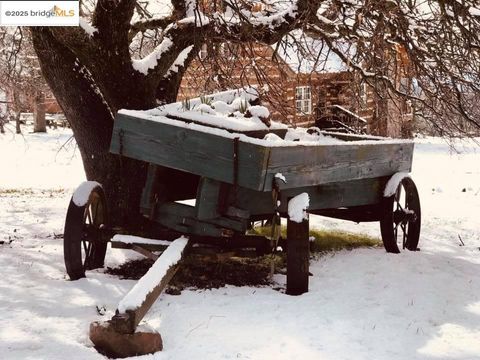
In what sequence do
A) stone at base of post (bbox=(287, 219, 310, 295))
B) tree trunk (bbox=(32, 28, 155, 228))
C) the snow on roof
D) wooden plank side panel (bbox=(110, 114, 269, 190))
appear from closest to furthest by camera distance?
wooden plank side panel (bbox=(110, 114, 269, 190)) → stone at base of post (bbox=(287, 219, 310, 295)) → tree trunk (bbox=(32, 28, 155, 228)) → the snow on roof

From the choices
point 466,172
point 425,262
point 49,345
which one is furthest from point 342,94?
point 49,345

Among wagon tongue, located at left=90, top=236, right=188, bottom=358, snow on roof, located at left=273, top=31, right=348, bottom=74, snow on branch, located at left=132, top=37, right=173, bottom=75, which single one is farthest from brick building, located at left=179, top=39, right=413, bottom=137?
wagon tongue, located at left=90, top=236, right=188, bottom=358

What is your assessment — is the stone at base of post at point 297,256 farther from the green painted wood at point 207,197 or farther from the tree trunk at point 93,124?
the tree trunk at point 93,124

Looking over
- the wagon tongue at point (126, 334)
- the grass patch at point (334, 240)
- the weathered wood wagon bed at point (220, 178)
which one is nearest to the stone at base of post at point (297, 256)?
the weathered wood wagon bed at point (220, 178)

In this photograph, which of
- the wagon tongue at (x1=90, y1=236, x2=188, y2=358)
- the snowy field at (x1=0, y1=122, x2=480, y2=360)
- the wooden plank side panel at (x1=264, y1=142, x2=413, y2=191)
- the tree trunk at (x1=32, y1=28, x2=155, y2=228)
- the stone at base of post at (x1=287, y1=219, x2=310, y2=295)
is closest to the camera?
the wagon tongue at (x1=90, y1=236, x2=188, y2=358)

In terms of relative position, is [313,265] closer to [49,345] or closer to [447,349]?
[447,349]

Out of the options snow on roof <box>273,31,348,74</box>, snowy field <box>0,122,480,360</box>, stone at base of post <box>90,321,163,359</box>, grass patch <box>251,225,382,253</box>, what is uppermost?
snow on roof <box>273,31,348,74</box>

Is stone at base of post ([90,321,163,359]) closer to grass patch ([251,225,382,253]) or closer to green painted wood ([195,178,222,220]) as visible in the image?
green painted wood ([195,178,222,220])

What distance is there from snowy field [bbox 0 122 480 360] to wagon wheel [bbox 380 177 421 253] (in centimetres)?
18

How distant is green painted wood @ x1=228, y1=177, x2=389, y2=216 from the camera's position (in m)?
4.12

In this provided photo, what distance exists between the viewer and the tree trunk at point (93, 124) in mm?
5676

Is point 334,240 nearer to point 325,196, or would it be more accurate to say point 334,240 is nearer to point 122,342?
point 325,196

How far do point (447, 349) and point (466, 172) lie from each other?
11.7 m

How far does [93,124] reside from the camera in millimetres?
5762
